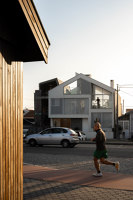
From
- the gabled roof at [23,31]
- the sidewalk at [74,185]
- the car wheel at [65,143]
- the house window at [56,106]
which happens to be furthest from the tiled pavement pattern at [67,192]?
the house window at [56,106]

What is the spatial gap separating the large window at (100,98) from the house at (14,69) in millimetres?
42650

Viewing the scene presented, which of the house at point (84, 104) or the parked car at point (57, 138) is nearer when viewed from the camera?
the parked car at point (57, 138)

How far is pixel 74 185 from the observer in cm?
972

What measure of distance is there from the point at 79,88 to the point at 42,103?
30.2 ft

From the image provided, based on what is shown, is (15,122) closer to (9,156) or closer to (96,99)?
(9,156)

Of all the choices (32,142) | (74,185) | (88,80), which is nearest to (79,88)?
(88,80)

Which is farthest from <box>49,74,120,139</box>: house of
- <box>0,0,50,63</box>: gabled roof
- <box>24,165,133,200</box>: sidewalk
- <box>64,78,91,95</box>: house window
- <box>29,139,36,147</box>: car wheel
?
<box>0,0,50,63</box>: gabled roof

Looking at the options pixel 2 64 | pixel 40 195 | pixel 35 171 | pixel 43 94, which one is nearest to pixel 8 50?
pixel 2 64

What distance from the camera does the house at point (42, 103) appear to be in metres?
55.8

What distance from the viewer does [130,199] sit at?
8102 millimetres

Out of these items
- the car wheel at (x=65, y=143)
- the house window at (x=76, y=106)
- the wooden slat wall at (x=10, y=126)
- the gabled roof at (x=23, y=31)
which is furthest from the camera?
the house window at (x=76, y=106)

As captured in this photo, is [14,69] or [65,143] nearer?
[14,69]

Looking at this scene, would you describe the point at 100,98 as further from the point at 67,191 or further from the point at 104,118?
the point at 67,191

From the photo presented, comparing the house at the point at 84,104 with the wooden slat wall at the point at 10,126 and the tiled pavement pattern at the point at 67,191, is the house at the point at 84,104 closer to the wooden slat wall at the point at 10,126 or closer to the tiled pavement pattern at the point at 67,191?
the tiled pavement pattern at the point at 67,191
